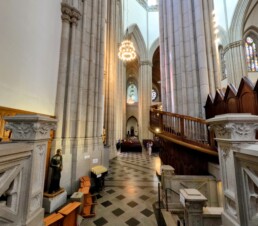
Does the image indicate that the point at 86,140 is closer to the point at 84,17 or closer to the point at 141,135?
the point at 84,17

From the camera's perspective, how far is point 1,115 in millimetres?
3119

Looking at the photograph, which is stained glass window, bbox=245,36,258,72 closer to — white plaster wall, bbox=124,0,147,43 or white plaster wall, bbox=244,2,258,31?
white plaster wall, bbox=244,2,258,31

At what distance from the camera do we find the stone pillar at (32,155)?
1.17 metres

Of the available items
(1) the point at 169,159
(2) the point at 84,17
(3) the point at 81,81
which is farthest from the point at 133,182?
(2) the point at 84,17

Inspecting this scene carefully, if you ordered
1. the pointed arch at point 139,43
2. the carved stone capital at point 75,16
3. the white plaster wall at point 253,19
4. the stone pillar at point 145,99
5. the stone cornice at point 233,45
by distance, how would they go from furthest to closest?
1. the pointed arch at point 139,43
2. the stone pillar at point 145,99
3. the white plaster wall at point 253,19
4. the stone cornice at point 233,45
5. the carved stone capital at point 75,16

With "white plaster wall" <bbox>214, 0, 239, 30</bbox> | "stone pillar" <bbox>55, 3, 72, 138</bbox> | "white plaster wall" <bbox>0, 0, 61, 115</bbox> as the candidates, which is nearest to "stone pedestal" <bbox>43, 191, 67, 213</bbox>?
"stone pillar" <bbox>55, 3, 72, 138</bbox>

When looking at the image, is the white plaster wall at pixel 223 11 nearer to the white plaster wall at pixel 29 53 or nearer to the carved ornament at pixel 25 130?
the white plaster wall at pixel 29 53

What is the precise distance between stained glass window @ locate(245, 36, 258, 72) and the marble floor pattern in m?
15.0

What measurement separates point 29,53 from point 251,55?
60.6 ft

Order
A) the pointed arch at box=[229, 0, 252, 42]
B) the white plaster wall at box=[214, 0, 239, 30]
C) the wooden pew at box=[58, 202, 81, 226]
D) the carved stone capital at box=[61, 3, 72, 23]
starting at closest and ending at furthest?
the wooden pew at box=[58, 202, 81, 226]
the carved stone capital at box=[61, 3, 72, 23]
the pointed arch at box=[229, 0, 252, 42]
the white plaster wall at box=[214, 0, 239, 30]

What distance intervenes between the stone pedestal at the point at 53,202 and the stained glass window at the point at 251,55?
58.5ft

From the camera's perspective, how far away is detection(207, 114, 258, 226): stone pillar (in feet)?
3.89

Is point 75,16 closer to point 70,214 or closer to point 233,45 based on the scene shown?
point 70,214

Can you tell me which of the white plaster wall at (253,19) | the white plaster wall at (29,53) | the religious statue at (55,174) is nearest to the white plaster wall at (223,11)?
the white plaster wall at (253,19)
